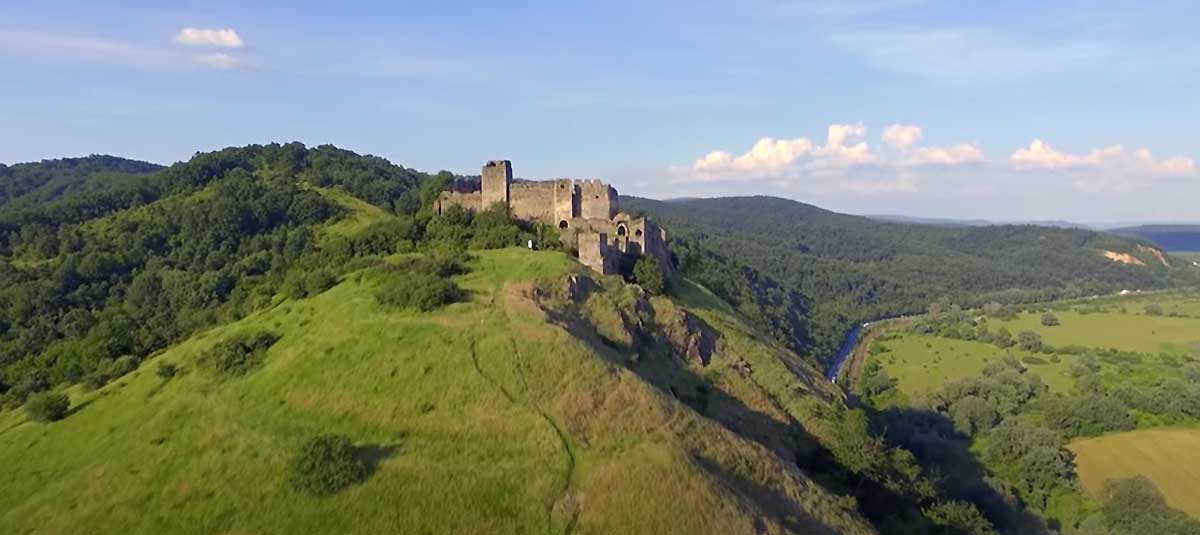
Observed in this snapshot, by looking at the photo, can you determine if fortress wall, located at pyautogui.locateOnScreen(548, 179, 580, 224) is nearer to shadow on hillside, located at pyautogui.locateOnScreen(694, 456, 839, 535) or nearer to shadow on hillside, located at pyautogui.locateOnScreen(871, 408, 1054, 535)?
shadow on hillside, located at pyautogui.locateOnScreen(871, 408, 1054, 535)

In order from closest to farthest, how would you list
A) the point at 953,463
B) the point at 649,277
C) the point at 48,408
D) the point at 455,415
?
the point at 455,415 < the point at 48,408 < the point at 649,277 < the point at 953,463

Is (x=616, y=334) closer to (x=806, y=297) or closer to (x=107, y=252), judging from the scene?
(x=107, y=252)

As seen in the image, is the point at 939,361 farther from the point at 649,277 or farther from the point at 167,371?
the point at 167,371

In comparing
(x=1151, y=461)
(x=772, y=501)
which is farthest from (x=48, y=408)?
(x=1151, y=461)

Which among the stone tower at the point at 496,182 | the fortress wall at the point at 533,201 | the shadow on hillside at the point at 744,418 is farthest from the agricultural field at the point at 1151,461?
the stone tower at the point at 496,182

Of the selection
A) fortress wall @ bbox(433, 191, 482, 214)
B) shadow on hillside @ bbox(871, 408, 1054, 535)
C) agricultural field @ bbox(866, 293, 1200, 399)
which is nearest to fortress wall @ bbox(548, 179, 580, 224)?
fortress wall @ bbox(433, 191, 482, 214)

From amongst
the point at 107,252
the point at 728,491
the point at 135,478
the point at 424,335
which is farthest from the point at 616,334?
the point at 107,252

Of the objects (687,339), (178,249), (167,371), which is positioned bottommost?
(167,371)
